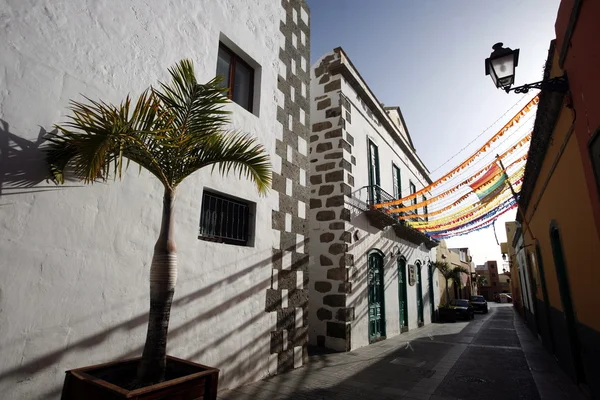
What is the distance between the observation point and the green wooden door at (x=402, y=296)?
11.3 m

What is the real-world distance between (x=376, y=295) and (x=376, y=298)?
9cm

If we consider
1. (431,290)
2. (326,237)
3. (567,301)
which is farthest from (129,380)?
(431,290)

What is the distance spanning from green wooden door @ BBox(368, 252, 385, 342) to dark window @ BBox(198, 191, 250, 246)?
524 cm

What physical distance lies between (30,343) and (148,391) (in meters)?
1.21

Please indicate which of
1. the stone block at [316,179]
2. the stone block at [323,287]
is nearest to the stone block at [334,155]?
the stone block at [316,179]

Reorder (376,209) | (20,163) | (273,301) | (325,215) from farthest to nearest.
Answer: (376,209), (325,215), (273,301), (20,163)

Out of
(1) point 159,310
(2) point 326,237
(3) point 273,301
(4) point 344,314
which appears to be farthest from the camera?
(2) point 326,237

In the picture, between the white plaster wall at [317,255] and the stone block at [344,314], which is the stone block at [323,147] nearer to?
the white plaster wall at [317,255]

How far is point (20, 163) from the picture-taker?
2748 millimetres

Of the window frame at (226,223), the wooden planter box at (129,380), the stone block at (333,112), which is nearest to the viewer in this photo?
the wooden planter box at (129,380)

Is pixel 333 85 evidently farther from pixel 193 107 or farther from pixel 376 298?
pixel 193 107

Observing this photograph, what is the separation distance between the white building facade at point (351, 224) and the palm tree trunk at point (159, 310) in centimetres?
571

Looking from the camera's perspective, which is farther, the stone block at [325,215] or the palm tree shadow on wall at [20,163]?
the stone block at [325,215]

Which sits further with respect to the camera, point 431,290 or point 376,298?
point 431,290
